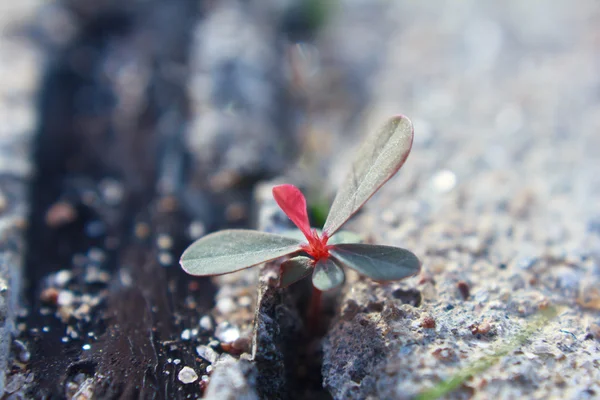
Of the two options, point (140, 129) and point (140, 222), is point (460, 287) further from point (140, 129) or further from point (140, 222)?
point (140, 129)

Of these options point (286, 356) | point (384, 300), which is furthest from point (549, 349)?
point (286, 356)

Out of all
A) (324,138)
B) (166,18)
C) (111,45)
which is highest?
(166,18)

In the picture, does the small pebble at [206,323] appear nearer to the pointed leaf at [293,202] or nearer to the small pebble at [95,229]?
the pointed leaf at [293,202]

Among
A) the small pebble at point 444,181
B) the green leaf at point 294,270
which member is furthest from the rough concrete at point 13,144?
the small pebble at point 444,181

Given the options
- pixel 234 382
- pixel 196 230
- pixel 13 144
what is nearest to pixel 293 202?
pixel 234 382

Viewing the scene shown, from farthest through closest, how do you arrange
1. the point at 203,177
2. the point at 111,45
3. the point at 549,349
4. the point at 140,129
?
the point at 111,45 → the point at 140,129 → the point at 203,177 → the point at 549,349

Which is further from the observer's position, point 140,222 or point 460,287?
point 140,222

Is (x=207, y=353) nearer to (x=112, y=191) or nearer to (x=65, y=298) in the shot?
(x=65, y=298)
